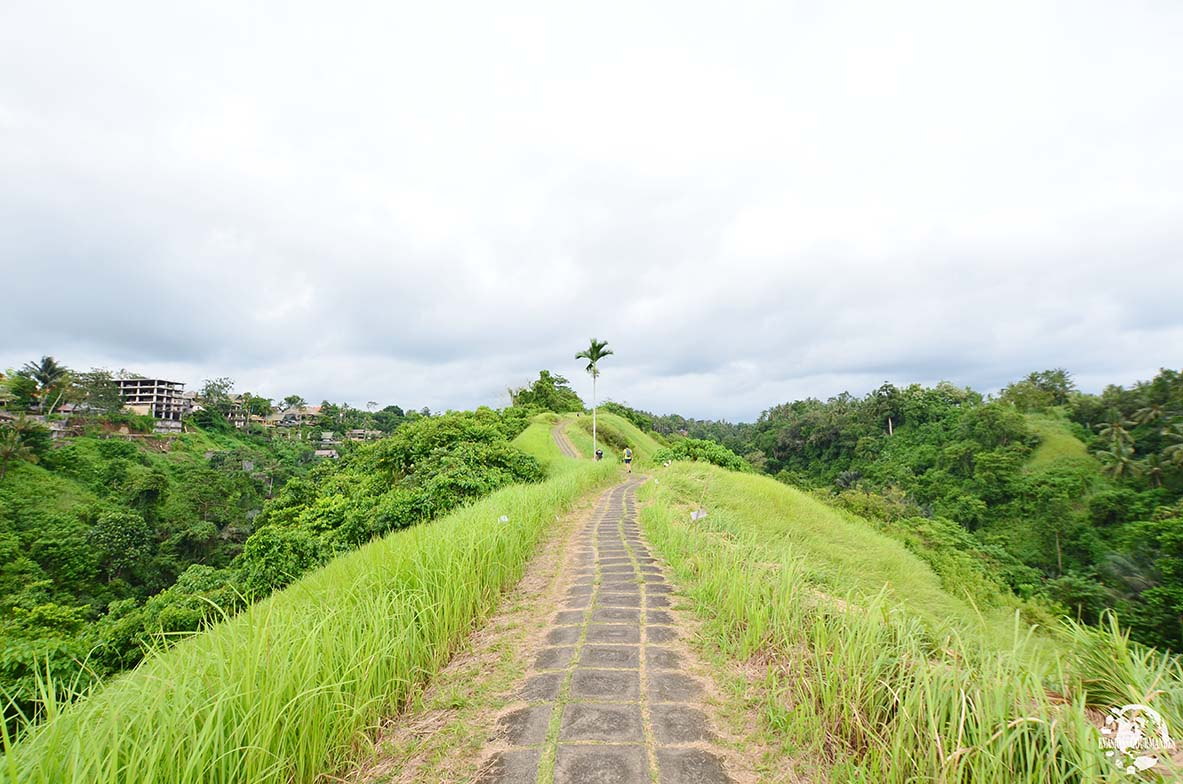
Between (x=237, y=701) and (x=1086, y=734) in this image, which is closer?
(x=1086, y=734)

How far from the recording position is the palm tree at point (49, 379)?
51031mm

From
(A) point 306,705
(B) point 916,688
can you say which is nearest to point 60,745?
(A) point 306,705

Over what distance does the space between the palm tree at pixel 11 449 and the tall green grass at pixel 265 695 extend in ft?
160

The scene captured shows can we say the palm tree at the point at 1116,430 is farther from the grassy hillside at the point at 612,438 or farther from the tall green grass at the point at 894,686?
the tall green grass at the point at 894,686

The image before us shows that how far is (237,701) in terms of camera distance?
2.21 meters

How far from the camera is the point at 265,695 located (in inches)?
87.1

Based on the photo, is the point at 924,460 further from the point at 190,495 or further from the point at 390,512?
the point at 190,495

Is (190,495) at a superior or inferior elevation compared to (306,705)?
inferior

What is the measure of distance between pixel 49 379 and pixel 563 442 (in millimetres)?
58732

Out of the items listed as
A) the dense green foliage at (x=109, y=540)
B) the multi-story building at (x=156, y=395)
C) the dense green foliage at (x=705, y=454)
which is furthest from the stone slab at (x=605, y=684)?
the multi-story building at (x=156, y=395)

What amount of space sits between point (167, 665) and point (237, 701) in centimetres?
38

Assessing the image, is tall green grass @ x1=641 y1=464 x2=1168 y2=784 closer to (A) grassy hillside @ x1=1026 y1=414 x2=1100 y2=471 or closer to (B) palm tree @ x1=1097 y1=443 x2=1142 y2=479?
(B) palm tree @ x1=1097 y1=443 x2=1142 y2=479

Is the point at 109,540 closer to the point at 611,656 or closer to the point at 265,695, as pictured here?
the point at 265,695

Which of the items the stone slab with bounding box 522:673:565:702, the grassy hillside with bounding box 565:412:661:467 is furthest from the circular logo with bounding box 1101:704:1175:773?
the grassy hillside with bounding box 565:412:661:467
